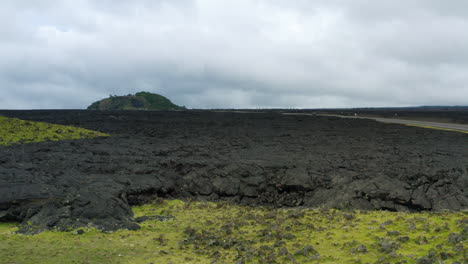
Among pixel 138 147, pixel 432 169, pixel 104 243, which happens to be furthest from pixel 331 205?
pixel 138 147

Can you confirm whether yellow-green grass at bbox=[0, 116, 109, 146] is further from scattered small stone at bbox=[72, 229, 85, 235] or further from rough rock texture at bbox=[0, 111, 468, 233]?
scattered small stone at bbox=[72, 229, 85, 235]

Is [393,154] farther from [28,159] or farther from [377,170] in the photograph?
[28,159]

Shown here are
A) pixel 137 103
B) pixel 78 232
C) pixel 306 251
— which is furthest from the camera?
pixel 137 103

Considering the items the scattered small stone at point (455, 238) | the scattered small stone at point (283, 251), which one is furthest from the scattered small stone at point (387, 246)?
the scattered small stone at point (283, 251)

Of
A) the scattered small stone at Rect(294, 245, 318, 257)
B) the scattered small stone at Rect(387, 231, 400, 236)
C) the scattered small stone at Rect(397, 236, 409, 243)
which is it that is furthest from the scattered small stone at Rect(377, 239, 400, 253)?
the scattered small stone at Rect(294, 245, 318, 257)

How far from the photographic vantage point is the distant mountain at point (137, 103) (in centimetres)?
13276

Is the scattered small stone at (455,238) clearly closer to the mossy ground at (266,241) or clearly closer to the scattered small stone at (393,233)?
the mossy ground at (266,241)

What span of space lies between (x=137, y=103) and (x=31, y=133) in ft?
364

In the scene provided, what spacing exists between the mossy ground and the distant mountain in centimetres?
12206

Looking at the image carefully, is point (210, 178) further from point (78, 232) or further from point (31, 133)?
point (31, 133)

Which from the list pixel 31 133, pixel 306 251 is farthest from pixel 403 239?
pixel 31 133

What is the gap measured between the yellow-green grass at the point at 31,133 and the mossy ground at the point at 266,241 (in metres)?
14.5

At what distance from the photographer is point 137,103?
13525 cm

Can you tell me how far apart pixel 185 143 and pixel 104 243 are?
14603 millimetres
